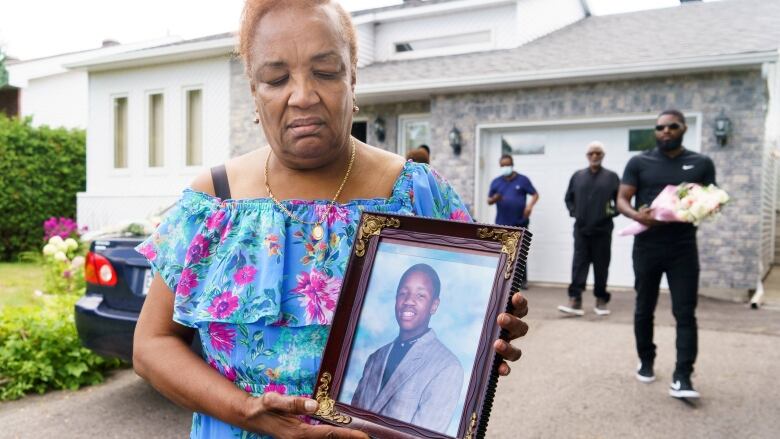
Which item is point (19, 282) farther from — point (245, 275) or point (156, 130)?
point (245, 275)

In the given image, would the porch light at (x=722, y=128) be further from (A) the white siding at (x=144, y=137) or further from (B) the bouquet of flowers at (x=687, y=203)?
(A) the white siding at (x=144, y=137)

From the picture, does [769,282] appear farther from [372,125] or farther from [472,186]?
[372,125]

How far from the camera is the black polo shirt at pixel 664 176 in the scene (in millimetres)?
4793

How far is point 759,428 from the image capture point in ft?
13.7

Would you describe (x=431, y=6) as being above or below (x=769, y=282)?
above

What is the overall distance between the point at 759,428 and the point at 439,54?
10636 millimetres

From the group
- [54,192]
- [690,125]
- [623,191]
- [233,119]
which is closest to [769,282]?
[690,125]

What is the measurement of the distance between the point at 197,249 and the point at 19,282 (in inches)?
431

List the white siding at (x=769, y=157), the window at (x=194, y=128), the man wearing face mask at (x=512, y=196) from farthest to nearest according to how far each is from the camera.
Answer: the window at (x=194, y=128) < the man wearing face mask at (x=512, y=196) < the white siding at (x=769, y=157)

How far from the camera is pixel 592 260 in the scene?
7855 millimetres

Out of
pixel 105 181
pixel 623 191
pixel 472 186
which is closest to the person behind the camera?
pixel 623 191

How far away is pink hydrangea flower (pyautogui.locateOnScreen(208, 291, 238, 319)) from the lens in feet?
4.35

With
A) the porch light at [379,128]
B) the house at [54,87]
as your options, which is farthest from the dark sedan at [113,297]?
the house at [54,87]

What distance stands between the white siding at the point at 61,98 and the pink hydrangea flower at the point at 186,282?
25.1m
